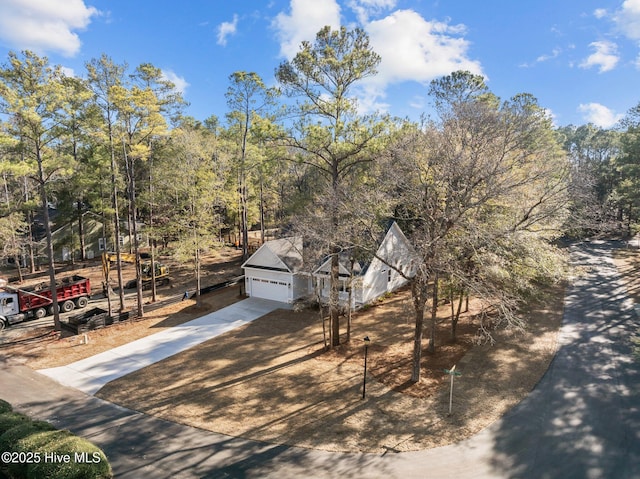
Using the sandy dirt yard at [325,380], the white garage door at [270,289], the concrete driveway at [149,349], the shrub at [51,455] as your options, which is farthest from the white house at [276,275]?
the shrub at [51,455]

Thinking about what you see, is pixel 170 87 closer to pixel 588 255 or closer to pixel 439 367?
pixel 439 367

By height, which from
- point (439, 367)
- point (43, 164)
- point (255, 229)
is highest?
point (43, 164)

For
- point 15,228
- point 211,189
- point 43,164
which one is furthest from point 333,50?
point 15,228

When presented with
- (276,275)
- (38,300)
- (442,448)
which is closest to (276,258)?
(276,275)

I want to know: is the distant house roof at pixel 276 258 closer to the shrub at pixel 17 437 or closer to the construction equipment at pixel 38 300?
the construction equipment at pixel 38 300

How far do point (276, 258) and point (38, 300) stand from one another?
13.9 m

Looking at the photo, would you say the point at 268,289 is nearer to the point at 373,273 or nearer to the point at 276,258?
the point at 276,258

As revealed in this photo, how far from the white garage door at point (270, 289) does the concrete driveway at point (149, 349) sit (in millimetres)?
808

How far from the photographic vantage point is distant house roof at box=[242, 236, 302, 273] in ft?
74.7

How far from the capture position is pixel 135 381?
13469 millimetres

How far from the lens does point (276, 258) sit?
23.1m

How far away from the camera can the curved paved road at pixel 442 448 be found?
8836mm

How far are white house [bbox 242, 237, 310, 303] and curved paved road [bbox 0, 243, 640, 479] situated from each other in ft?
40.1

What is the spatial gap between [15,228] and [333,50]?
2636 cm
